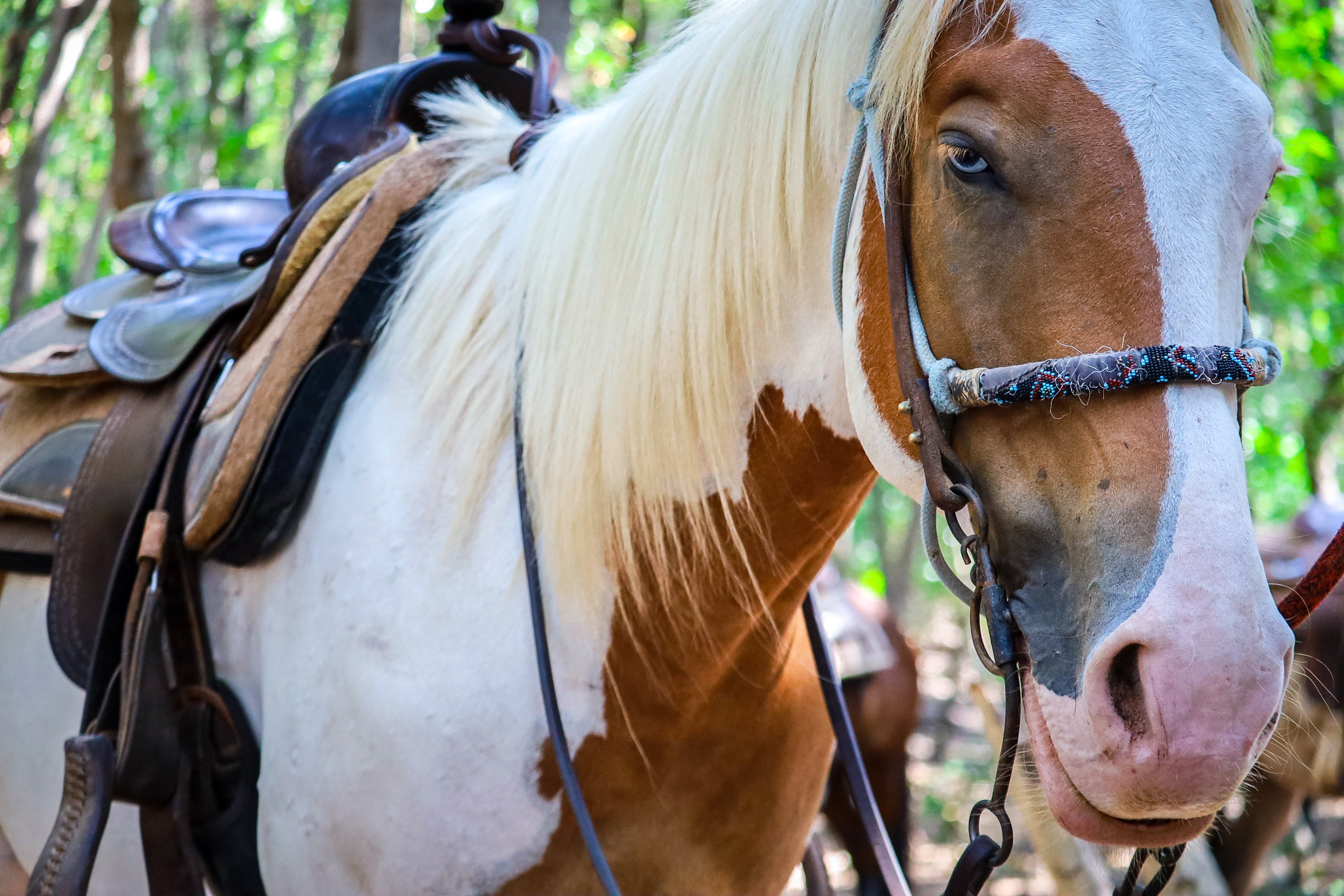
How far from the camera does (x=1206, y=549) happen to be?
0.94 metres

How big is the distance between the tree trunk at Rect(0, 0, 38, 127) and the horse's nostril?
5.58m

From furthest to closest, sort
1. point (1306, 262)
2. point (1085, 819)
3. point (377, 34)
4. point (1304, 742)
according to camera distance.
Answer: point (1306, 262)
point (1304, 742)
point (377, 34)
point (1085, 819)

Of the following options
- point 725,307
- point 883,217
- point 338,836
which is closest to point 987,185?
point 883,217

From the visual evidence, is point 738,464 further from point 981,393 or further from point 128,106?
point 128,106

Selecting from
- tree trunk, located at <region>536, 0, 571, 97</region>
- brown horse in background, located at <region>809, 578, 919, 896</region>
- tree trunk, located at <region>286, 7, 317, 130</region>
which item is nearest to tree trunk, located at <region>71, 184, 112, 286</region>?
tree trunk, located at <region>286, 7, 317, 130</region>

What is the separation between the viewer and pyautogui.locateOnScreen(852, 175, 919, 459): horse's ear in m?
1.20

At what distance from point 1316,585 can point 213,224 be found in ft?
7.99

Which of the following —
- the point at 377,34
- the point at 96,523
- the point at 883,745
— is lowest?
the point at 883,745

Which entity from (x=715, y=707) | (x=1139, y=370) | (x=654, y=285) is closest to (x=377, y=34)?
(x=654, y=285)

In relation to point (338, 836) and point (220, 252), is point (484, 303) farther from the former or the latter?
point (220, 252)

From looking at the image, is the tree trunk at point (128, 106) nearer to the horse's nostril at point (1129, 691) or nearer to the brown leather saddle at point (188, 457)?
the brown leather saddle at point (188, 457)

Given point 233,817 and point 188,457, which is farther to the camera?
point 188,457

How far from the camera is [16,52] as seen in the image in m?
4.97

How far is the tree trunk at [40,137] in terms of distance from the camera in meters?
5.77
